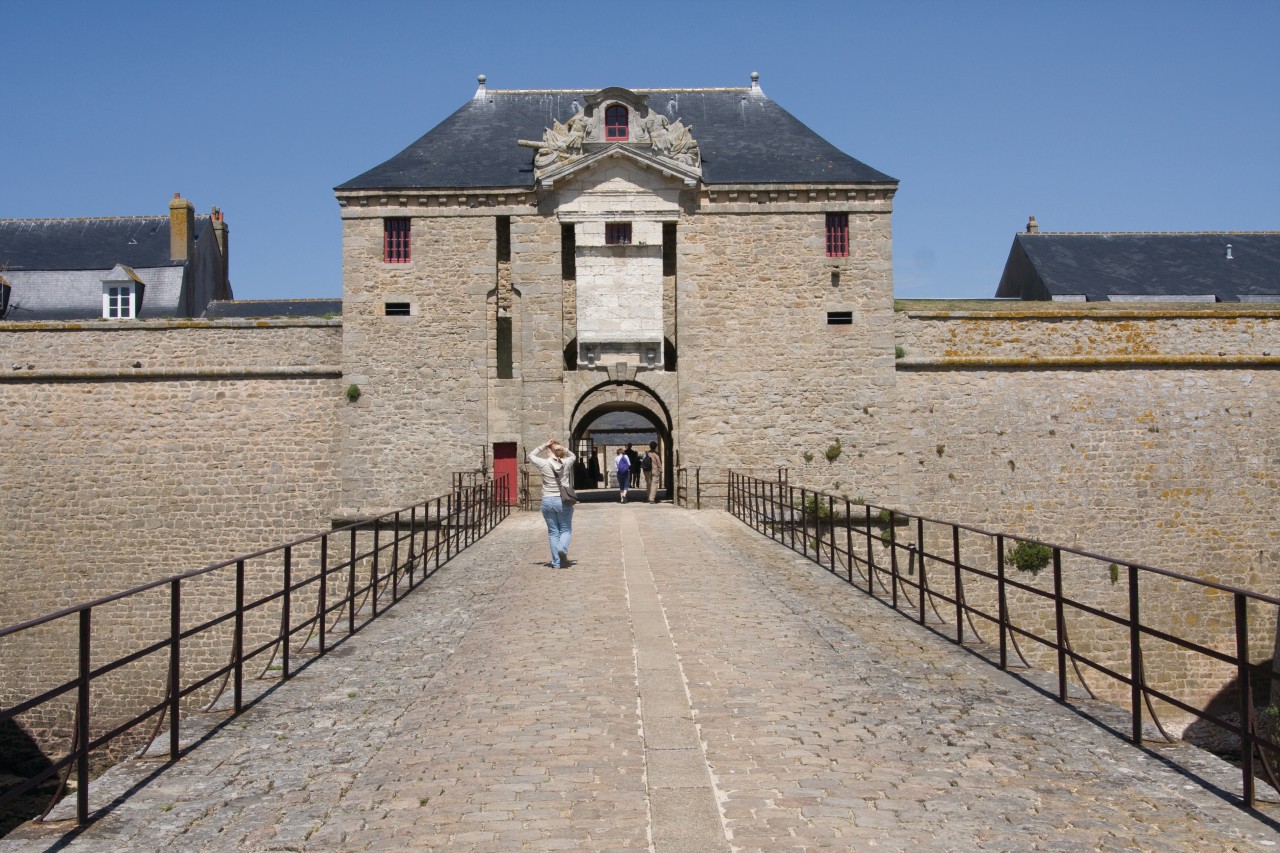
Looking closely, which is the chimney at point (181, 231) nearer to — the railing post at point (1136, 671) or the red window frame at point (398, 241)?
the red window frame at point (398, 241)

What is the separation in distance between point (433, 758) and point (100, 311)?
76.6ft

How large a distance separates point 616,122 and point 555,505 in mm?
11643

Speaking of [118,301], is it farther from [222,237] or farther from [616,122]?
[616,122]

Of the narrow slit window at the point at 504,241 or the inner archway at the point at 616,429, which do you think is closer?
the narrow slit window at the point at 504,241

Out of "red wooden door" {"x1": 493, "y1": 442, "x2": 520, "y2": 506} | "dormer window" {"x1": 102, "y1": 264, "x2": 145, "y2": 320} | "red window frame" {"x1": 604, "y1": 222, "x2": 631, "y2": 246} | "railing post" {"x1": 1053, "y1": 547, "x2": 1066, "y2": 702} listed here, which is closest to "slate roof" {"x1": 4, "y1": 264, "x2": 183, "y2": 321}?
"dormer window" {"x1": 102, "y1": 264, "x2": 145, "y2": 320}

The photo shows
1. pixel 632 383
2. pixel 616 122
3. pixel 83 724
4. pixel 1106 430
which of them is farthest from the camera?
pixel 616 122

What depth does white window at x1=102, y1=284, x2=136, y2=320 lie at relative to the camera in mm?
24844

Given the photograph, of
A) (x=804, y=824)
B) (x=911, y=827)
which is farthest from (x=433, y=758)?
(x=911, y=827)

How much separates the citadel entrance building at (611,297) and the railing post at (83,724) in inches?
596

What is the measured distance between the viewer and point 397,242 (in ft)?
66.3

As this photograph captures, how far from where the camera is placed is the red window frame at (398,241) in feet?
66.1

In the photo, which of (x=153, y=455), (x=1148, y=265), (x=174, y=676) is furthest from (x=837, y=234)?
(x=174, y=676)

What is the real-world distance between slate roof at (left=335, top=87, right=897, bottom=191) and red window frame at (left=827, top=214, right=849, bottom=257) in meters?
0.73

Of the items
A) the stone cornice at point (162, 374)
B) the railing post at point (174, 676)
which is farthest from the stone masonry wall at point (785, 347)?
the railing post at point (174, 676)
